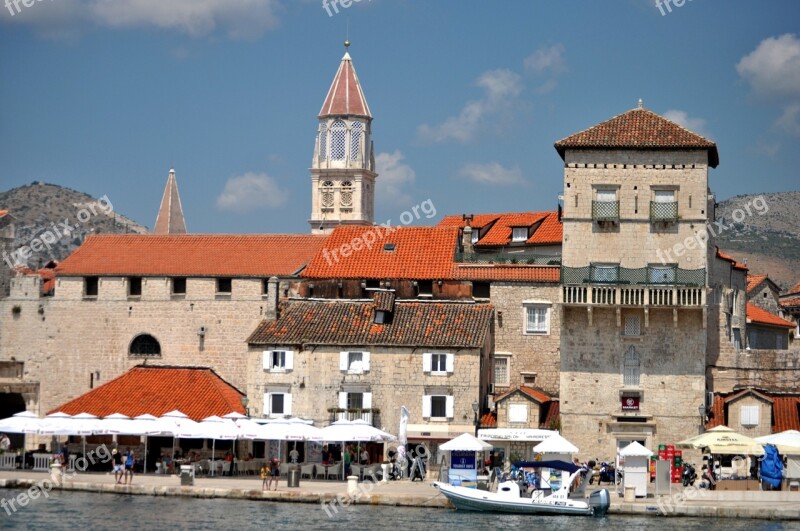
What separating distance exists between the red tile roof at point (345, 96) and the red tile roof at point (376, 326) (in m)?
65.5

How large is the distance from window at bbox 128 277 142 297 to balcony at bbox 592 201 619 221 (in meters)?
25.4

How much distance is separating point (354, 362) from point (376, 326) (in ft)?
6.54

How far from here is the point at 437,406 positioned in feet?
217

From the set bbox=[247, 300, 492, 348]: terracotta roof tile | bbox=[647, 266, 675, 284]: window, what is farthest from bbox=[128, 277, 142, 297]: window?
bbox=[647, 266, 675, 284]: window

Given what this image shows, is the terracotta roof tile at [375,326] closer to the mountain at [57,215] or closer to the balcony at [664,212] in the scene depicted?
the balcony at [664,212]

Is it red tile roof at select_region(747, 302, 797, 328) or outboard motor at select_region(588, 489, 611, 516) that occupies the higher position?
red tile roof at select_region(747, 302, 797, 328)

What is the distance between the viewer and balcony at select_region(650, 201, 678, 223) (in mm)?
64562

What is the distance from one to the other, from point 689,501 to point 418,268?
70.8 feet

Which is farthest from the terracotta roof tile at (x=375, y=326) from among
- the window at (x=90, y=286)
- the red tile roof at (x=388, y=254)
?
the window at (x=90, y=286)

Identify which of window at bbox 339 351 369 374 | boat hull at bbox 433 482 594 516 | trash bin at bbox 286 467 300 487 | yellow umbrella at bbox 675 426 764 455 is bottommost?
boat hull at bbox 433 482 594 516

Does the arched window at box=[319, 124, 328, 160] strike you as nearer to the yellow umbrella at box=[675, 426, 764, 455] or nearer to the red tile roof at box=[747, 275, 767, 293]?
the red tile roof at box=[747, 275, 767, 293]

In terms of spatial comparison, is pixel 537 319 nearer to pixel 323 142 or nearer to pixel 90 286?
pixel 90 286

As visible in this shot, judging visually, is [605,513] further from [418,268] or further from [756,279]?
[756,279]

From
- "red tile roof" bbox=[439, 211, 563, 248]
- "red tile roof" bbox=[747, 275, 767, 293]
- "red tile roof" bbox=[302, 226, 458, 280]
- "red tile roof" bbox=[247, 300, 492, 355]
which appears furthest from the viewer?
"red tile roof" bbox=[747, 275, 767, 293]
